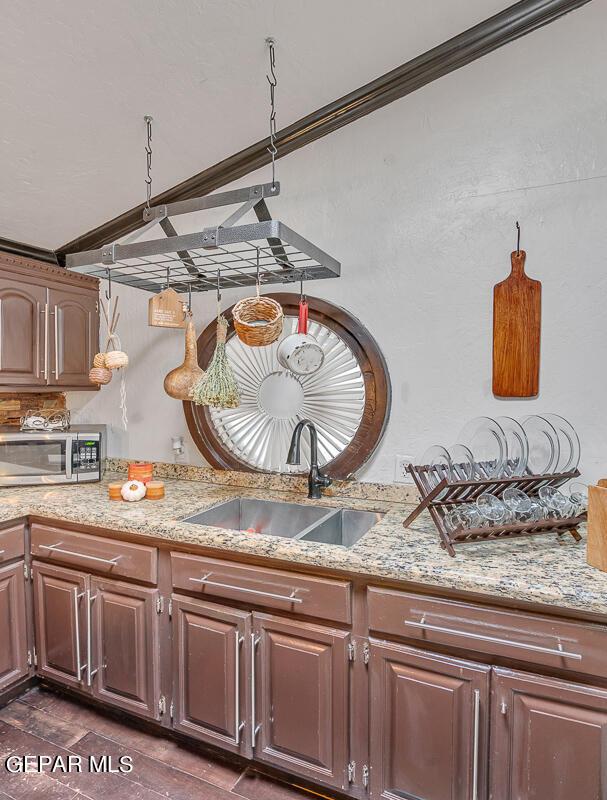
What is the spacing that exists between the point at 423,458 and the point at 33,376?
1.91 m

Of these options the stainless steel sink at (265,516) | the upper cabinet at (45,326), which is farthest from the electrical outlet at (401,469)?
the upper cabinet at (45,326)

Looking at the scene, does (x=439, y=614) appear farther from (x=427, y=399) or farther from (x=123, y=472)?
(x=123, y=472)

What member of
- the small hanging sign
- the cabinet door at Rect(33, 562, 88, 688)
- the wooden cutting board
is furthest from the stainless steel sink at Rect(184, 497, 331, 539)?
the wooden cutting board

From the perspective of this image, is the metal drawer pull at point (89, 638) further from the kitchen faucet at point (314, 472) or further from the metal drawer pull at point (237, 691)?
the kitchen faucet at point (314, 472)

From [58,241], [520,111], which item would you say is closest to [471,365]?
[520,111]

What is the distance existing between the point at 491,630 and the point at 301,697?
0.63 meters

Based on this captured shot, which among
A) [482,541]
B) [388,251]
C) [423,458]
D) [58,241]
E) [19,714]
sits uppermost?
[58,241]

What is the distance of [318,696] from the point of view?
1437 millimetres

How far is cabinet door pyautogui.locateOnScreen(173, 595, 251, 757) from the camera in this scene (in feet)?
5.07

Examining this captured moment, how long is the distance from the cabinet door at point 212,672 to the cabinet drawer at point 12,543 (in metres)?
0.74

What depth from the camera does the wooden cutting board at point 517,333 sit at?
1.79 metres

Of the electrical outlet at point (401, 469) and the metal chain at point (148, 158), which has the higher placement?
the metal chain at point (148, 158)

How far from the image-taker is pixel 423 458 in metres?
1.91

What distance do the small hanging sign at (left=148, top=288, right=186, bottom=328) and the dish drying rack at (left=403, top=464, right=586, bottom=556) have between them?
1.09m
